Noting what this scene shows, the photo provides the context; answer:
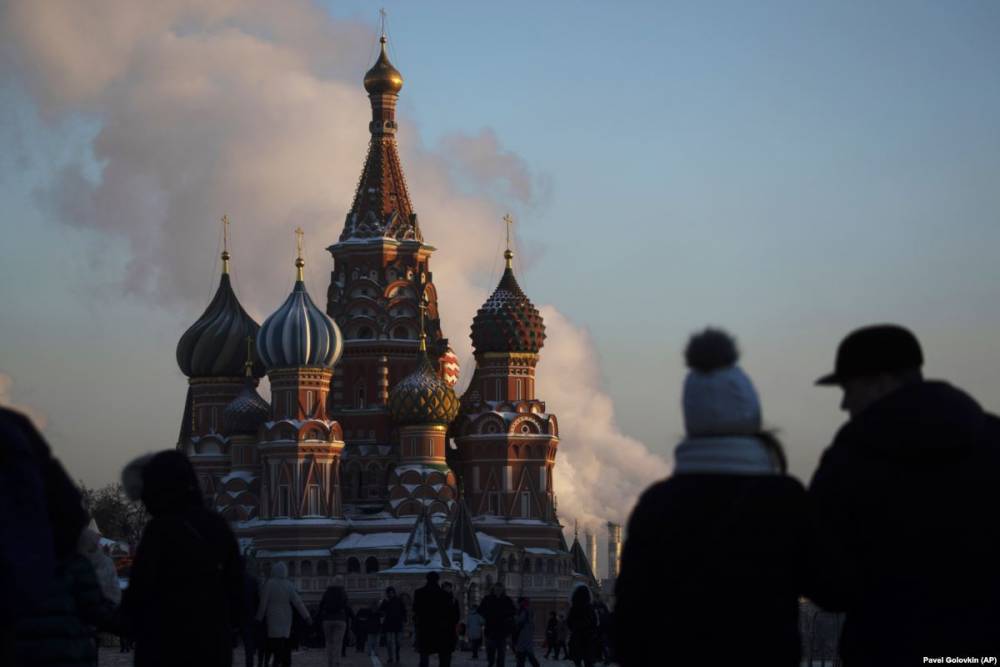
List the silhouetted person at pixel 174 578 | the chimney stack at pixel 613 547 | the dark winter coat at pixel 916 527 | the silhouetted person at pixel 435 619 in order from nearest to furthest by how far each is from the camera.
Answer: the dark winter coat at pixel 916 527 < the silhouetted person at pixel 174 578 < the silhouetted person at pixel 435 619 < the chimney stack at pixel 613 547

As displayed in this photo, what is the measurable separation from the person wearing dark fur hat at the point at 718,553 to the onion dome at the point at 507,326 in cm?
6184

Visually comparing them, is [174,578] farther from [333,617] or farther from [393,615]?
[393,615]

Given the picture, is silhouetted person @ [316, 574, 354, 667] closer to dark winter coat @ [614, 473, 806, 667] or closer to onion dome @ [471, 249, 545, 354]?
dark winter coat @ [614, 473, 806, 667]

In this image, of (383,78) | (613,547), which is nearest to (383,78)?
(383,78)

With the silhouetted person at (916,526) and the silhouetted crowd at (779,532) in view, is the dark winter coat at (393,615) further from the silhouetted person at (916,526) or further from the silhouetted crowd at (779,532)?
the silhouetted person at (916,526)

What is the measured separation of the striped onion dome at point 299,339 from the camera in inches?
2579

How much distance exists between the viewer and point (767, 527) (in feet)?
19.6

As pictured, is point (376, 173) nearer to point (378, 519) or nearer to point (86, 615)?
point (378, 519)

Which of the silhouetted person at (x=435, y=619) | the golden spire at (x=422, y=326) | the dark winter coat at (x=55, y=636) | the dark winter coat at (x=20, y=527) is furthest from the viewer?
the golden spire at (x=422, y=326)

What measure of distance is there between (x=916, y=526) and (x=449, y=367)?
65.7m

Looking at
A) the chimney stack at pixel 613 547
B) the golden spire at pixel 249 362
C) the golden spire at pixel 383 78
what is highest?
the golden spire at pixel 383 78

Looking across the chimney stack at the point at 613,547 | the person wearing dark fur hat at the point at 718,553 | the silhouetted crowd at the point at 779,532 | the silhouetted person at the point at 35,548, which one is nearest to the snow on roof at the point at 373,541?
the chimney stack at the point at 613,547

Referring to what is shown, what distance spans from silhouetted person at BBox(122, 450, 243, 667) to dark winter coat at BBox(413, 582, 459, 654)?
11.7 m

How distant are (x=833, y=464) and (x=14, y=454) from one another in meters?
2.49
